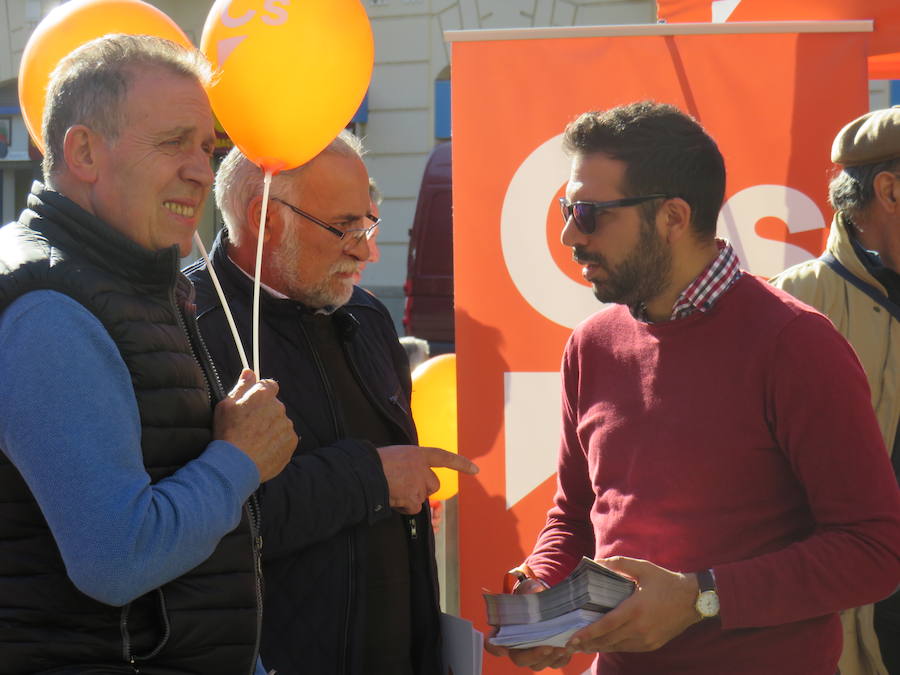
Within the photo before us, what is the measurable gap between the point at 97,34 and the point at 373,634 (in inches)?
55.7

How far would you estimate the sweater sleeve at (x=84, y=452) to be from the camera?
1442mm

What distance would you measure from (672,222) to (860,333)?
906mm

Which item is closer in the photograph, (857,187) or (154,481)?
(154,481)

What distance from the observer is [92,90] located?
167cm

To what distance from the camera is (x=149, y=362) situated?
1593 millimetres

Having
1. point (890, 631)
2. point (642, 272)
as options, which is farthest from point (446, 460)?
point (890, 631)

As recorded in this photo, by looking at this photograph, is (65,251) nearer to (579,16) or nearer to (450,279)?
(450,279)

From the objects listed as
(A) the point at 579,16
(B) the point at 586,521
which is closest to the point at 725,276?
(B) the point at 586,521

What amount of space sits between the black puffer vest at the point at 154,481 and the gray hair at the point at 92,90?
3.7 inches

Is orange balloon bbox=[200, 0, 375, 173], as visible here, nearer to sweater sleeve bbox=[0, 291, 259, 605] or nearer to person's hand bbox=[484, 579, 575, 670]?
sweater sleeve bbox=[0, 291, 259, 605]

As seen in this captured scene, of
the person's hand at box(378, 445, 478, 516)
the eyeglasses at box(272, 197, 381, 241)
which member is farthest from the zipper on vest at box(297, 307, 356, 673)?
the eyeglasses at box(272, 197, 381, 241)

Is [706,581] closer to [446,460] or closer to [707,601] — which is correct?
[707,601]

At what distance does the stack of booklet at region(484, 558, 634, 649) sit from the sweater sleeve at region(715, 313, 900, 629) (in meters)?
0.19

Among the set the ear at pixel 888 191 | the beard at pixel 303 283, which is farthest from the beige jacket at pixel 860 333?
the beard at pixel 303 283
